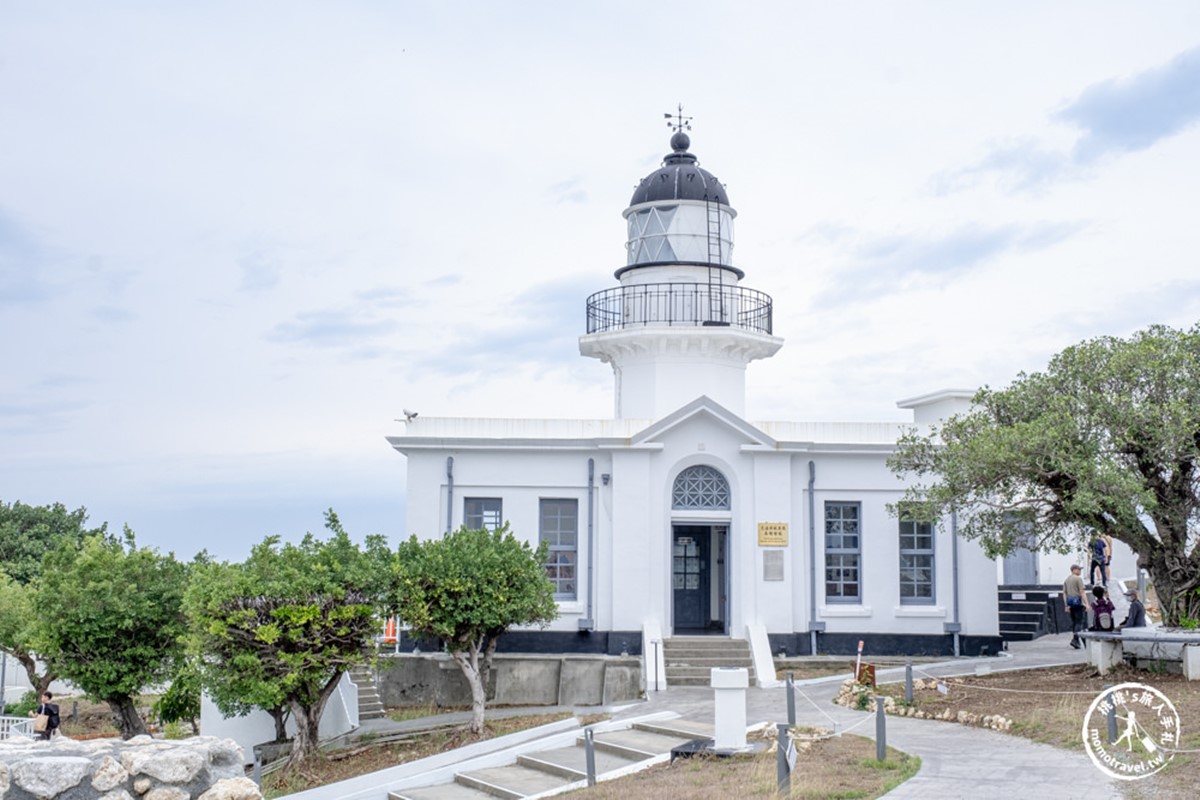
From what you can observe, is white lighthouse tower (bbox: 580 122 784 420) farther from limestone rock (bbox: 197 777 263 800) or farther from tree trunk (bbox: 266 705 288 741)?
limestone rock (bbox: 197 777 263 800)

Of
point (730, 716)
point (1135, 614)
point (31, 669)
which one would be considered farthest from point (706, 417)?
point (31, 669)

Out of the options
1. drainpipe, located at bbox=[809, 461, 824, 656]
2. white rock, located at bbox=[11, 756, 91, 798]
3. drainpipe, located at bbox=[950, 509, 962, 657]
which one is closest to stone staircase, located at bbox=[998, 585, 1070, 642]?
drainpipe, located at bbox=[950, 509, 962, 657]

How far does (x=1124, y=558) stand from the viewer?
32.4 metres

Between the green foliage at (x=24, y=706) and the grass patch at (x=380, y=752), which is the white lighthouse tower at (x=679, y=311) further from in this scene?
the green foliage at (x=24, y=706)

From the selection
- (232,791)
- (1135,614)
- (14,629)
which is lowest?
(232,791)

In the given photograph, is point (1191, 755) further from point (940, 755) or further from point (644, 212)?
point (644, 212)

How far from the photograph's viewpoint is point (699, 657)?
800 inches

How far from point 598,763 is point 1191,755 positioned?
6.74m

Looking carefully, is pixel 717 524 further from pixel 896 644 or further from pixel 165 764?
pixel 165 764

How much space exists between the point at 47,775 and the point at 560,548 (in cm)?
1238

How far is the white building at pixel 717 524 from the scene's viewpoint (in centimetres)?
2134

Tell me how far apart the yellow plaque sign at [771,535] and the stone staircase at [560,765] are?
6032 mm

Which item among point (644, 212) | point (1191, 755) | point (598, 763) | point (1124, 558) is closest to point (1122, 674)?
point (1191, 755)

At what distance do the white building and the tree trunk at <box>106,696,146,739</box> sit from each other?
5.75 metres
